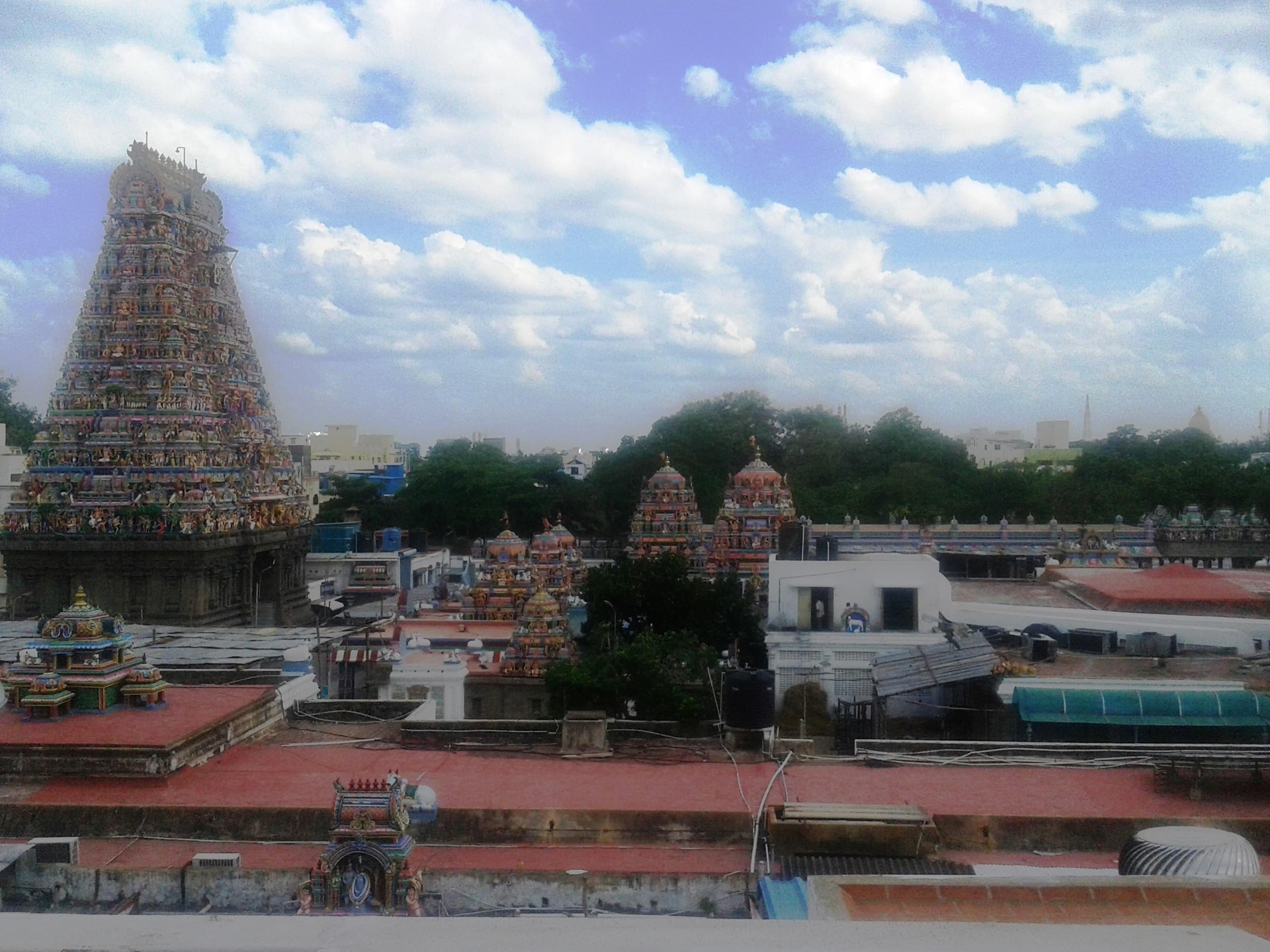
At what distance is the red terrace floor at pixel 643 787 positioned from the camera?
460 inches

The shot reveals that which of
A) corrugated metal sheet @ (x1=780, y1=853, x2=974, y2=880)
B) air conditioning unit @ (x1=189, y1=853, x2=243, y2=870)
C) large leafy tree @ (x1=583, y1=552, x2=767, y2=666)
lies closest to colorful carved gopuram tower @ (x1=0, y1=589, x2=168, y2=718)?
air conditioning unit @ (x1=189, y1=853, x2=243, y2=870)

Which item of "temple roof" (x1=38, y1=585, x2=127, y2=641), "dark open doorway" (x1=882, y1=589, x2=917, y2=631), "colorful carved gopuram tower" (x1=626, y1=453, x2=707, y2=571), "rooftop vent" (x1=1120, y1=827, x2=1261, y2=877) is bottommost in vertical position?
"rooftop vent" (x1=1120, y1=827, x2=1261, y2=877)

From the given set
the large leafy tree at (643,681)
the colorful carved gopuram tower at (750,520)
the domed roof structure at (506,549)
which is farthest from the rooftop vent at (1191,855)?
the colorful carved gopuram tower at (750,520)

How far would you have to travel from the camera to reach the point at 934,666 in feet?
54.2

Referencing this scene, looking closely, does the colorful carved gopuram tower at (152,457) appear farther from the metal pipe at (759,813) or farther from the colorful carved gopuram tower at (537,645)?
the metal pipe at (759,813)

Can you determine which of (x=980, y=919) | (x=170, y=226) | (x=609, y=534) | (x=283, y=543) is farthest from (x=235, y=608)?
(x=609, y=534)

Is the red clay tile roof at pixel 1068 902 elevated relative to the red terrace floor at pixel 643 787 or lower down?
elevated

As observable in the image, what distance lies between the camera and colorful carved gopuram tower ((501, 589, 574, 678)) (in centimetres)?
2325

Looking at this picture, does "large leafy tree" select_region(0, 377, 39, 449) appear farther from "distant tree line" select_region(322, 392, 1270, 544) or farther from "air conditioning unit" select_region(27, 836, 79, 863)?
"air conditioning unit" select_region(27, 836, 79, 863)

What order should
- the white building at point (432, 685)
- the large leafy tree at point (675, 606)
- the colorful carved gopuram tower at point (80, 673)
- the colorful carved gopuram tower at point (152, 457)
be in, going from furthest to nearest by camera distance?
the colorful carved gopuram tower at point (152, 457), the large leafy tree at point (675, 606), the white building at point (432, 685), the colorful carved gopuram tower at point (80, 673)

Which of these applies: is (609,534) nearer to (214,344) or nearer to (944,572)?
(944,572)

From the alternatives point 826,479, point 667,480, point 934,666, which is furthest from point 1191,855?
point 826,479

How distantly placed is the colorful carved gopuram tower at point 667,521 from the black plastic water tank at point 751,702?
2431 centimetres

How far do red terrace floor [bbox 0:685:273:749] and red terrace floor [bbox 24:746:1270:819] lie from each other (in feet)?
1.60
